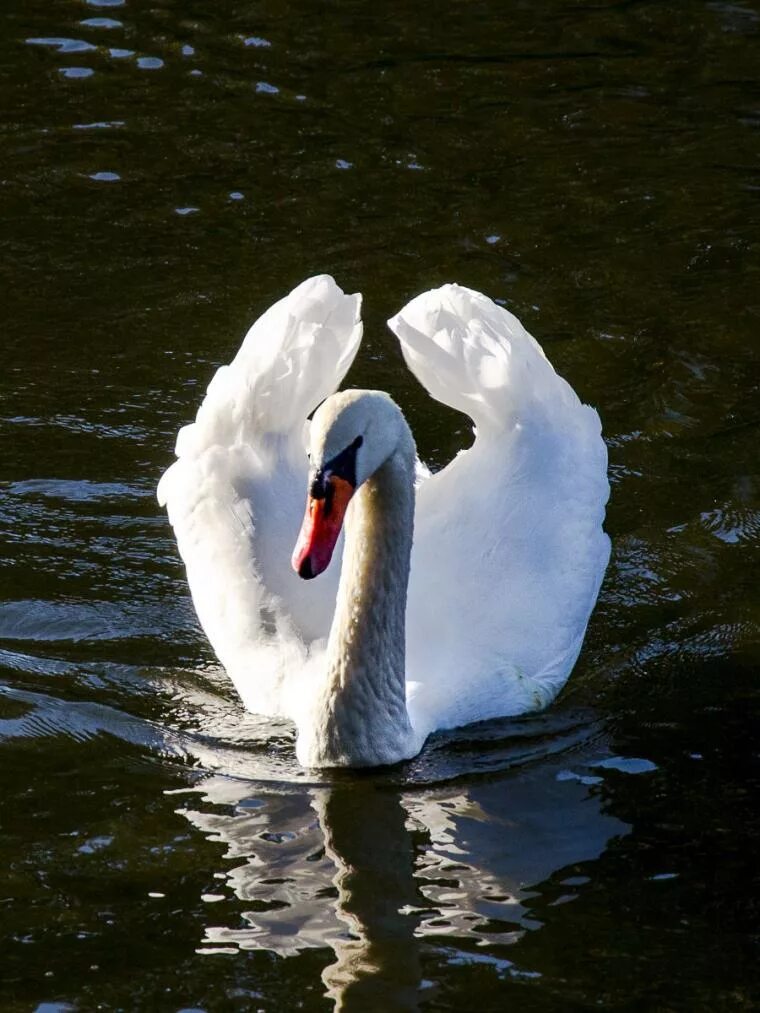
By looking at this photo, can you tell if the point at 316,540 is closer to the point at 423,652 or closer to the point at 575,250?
the point at 423,652

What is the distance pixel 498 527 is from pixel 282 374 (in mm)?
1163

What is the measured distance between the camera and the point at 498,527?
812cm

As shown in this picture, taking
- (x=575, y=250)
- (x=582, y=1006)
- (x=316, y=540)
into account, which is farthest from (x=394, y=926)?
(x=575, y=250)

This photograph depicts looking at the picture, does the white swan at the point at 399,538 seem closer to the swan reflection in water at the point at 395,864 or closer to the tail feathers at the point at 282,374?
the tail feathers at the point at 282,374

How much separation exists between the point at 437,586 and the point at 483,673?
551 mm

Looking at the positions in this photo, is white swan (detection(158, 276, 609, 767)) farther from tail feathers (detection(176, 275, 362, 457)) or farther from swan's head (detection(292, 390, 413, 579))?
swan's head (detection(292, 390, 413, 579))

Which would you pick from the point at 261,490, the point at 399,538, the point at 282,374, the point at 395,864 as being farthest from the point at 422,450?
the point at 395,864

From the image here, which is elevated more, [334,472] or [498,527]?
[334,472]

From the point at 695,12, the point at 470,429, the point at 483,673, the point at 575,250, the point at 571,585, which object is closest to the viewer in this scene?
the point at 483,673

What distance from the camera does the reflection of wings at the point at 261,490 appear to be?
25.5 feet

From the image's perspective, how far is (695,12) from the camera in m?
15.7

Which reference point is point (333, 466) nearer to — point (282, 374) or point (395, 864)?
point (395, 864)

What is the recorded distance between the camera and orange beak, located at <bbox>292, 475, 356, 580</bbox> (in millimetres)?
6336

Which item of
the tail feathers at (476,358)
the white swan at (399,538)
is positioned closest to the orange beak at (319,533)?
the white swan at (399,538)
